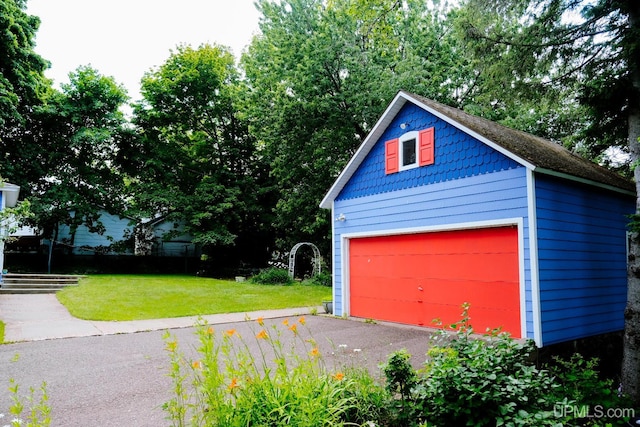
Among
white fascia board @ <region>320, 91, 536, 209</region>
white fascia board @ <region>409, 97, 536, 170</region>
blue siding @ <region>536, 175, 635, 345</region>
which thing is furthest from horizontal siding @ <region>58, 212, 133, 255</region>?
blue siding @ <region>536, 175, 635, 345</region>

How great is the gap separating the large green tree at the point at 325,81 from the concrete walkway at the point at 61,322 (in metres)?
8.55

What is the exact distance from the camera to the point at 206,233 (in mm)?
21297

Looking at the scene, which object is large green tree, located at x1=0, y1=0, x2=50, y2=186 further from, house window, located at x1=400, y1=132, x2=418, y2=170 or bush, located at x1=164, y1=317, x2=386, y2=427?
bush, located at x1=164, y1=317, x2=386, y2=427

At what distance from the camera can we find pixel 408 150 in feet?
→ 29.6

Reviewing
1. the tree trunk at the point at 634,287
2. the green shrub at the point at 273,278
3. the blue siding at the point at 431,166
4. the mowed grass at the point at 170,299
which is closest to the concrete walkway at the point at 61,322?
the mowed grass at the point at 170,299

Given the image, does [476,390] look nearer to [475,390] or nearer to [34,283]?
[475,390]

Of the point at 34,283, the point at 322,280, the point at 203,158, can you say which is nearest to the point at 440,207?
the point at 322,280

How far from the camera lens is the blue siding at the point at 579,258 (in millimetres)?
6707

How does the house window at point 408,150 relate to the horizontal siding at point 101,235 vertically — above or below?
above

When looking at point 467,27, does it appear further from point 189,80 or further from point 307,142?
point 189,80

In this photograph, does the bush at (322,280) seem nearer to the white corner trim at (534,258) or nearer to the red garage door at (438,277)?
the red garage door at (438,277)

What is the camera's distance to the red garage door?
7059 mm

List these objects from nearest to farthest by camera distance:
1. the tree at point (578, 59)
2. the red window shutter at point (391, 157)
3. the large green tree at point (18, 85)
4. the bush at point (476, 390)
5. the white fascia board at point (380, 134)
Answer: the bush at point (476, 390), the tree at point (578, 59), the white fascia board at point (380, 134), the red window shutter at point (391, 157), the large green tree at point (18, 85)

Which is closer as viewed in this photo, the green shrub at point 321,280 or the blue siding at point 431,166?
the blue siding at point 431,166
